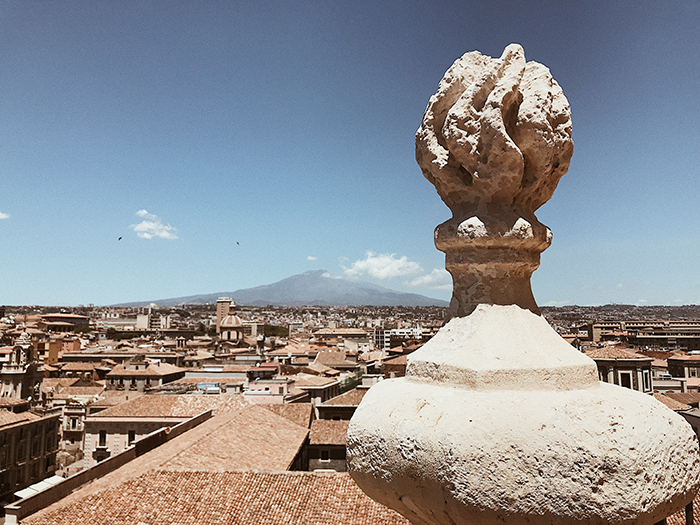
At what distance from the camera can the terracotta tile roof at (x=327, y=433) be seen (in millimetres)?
22734

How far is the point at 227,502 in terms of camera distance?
11.8m

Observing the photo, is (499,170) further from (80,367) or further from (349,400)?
(80,367)

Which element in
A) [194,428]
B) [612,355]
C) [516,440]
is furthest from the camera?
[612,355]

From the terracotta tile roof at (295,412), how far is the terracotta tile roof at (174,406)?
6.85 feet

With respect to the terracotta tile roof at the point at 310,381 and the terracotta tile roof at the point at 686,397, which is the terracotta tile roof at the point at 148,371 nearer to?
the terracotta tile roof at the point at 310,381

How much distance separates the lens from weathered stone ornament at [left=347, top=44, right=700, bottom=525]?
2.27 meters

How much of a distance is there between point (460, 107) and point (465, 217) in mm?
605

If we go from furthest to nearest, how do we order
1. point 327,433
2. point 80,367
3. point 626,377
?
point 80,367 < point 327,433 < point 626,377

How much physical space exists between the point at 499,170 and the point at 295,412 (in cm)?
2376

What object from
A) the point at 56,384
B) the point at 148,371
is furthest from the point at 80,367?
the point at 148,371

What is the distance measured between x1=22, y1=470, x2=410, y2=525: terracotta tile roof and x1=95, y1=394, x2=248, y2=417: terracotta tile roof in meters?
13.8

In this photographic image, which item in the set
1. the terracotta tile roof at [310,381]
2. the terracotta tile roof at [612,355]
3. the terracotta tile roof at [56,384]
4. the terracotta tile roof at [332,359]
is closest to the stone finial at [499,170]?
the terracotta tile roof at [612,355]

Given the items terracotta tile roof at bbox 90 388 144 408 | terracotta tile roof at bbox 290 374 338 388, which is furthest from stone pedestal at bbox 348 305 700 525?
terracotta tile roof at bbox 90 388 144 408

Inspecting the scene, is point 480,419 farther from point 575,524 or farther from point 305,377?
point 305,377
